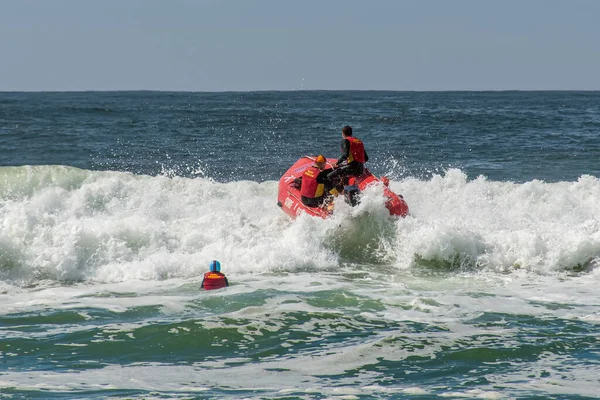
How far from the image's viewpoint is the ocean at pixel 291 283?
6.63m

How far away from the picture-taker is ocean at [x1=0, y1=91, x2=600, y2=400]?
6633 millimetres

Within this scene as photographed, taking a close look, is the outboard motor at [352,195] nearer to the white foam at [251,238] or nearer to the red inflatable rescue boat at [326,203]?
the red inflatable rescue boat at [326,203]

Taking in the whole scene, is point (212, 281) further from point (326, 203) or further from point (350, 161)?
point (350, 161)

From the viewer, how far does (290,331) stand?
7.93m

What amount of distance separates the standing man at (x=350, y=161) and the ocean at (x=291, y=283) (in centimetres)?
55

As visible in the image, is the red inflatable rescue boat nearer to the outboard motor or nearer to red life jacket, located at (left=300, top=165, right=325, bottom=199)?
the outboard motor

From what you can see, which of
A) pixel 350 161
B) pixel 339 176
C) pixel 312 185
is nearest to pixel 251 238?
pixel 312 185

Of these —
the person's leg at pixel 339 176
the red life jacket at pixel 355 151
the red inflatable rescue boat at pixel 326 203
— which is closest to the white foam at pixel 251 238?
the red inflatable rescue boat at pixel 326 203

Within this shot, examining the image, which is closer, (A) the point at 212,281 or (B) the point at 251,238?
(A) the point at 212,281

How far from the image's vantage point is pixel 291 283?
400 inches

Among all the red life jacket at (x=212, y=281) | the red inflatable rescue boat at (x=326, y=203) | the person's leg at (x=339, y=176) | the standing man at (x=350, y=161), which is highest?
the standing man at (x=350, y=161)

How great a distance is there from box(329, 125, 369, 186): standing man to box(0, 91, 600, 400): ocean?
55 cm

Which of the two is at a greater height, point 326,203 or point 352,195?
point 352,195

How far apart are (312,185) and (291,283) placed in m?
2.57
